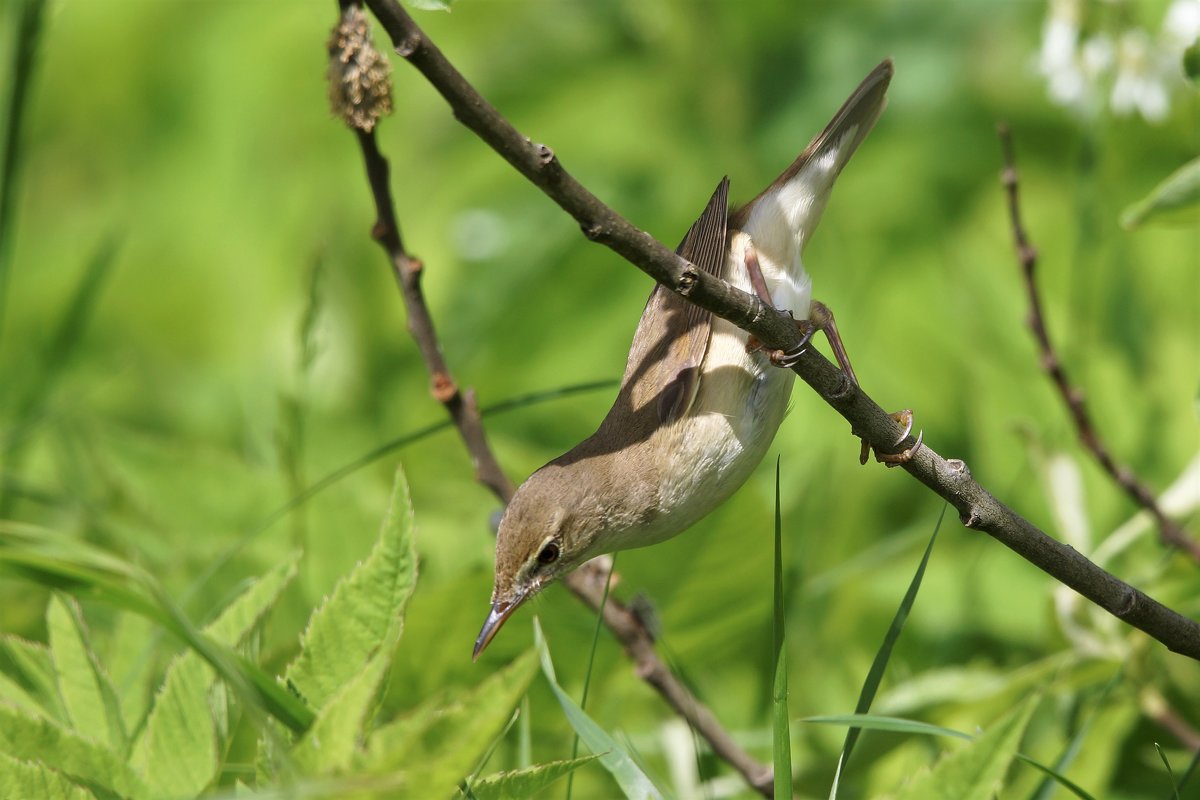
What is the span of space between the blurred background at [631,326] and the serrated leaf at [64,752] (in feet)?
2.26

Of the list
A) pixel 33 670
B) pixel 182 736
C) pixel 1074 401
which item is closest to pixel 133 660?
pixel 33 670

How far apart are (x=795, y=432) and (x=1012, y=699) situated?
1.31 meters

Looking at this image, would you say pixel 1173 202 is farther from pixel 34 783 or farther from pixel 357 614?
pixel 34 783

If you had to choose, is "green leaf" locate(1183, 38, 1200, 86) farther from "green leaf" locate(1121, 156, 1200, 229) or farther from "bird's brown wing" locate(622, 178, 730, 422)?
"bird's brown wing" locate(622, 178, 730, 422)

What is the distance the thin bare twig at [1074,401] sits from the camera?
7.42 ft

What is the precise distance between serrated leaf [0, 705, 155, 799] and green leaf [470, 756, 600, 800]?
48 centimetres

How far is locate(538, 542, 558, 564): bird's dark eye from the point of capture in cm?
209

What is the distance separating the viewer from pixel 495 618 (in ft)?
6.78

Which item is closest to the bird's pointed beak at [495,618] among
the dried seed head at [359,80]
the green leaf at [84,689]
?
the green leaf at [84,689]

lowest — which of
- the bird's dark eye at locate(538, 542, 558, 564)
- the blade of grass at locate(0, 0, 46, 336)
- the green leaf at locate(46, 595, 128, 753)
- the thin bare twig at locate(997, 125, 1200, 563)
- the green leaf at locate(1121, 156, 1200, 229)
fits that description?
the thin bare twig at locate(997, 125, 1200, 563)

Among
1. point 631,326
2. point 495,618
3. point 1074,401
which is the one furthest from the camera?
point 631,326

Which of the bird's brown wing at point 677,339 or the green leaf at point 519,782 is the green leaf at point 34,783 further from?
the bird's brown wing at point 677,339

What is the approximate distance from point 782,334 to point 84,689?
3.49 ft

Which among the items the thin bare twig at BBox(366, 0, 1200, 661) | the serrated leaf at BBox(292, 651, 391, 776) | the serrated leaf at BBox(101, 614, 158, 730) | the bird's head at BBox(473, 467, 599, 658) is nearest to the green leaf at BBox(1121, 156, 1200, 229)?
the thin bare twig at BBox(366, 0, 1200, 661)
